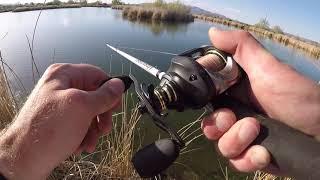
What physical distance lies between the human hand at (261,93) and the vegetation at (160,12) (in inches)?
982

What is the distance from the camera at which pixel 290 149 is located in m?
1.02

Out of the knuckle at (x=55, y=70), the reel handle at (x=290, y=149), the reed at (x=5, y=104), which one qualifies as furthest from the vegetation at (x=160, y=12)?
the reel handle at (x=290, y=149)

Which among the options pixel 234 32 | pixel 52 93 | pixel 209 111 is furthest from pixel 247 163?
pixel 52 93

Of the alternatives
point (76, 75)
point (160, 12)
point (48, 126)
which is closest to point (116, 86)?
point (76, 75)

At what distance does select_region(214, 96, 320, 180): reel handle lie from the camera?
970mm

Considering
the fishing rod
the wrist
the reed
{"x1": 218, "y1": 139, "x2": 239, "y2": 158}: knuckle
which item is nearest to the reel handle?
the fishing rod

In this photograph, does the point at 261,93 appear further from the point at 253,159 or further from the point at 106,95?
the point at 106,95

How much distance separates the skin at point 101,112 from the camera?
1.19m

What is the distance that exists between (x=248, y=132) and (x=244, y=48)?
1.56 feet

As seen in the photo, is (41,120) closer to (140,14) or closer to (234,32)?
(234,32)

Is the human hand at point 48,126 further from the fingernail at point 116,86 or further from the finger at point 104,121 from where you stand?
the finger at point 104,121

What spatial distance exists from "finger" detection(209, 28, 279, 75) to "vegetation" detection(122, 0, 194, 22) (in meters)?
24.9

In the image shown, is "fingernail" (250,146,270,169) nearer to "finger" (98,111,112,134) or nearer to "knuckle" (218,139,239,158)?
"knuckle" (218,139,239,158)

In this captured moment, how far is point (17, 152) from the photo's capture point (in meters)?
1.18
